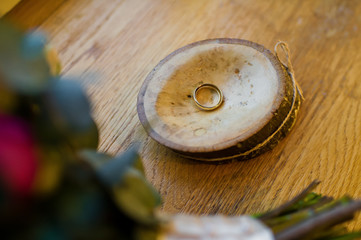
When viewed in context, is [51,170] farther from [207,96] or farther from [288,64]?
[288,64]

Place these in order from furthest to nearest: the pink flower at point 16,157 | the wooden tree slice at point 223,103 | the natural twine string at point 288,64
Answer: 1. the natural twine string at point 288,64
2. the wooden tree slice at point 223,103
3. the pink flower at point 16,157

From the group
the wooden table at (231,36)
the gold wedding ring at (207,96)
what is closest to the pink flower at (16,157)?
the wooden table at (231,36)

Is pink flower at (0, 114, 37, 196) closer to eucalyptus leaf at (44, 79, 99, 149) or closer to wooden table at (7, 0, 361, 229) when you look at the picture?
eucalyptus leaf at (44, 79, 99, 149)

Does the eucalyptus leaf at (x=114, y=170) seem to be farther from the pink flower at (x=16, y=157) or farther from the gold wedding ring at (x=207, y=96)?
the gold wedding ring at (x=207, y=96)

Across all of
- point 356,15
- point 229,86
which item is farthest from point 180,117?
point 356,15

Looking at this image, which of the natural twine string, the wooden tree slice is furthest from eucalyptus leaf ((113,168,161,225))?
the natural twine string

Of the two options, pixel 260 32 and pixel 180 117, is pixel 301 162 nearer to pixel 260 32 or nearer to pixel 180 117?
pixel 180 117
